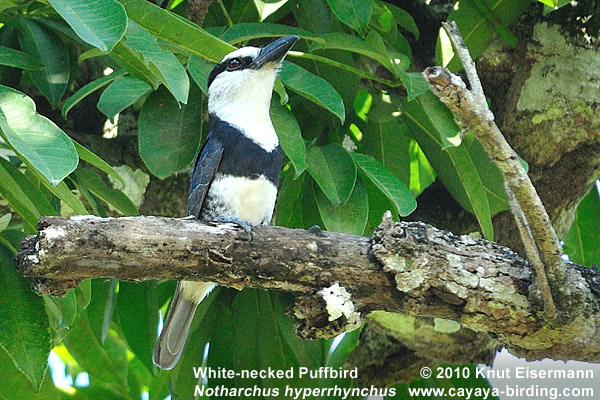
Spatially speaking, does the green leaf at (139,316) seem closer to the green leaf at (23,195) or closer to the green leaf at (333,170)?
the green leaf at (23,195)

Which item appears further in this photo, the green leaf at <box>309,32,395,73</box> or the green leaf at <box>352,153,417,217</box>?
the green leaf at <box>309,32,395,73</box>

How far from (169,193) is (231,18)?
87 cm

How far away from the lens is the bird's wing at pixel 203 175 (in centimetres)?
331

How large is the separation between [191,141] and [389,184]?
0.71 m

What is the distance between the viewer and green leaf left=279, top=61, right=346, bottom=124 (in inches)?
109

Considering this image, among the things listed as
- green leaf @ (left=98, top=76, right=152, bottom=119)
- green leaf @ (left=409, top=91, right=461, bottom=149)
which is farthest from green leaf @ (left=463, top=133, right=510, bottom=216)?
green leaf @ (left=98, top=76, right=152, bottom=119)

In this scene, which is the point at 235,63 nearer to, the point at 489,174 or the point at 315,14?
the point at 315,14

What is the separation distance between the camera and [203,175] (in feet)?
10.8

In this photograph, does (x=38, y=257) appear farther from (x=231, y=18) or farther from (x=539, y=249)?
(x=231, y=18)

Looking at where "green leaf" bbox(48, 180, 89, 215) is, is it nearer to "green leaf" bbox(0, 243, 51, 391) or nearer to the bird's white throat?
"green leaf" bbox(0, 243, 51, 391)

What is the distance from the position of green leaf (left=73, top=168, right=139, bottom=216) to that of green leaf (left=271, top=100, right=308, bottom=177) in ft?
2.13

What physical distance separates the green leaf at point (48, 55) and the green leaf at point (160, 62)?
70cm

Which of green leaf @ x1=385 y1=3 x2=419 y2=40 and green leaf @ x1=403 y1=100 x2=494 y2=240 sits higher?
green leaf @ x1=385 y1=3 x2=419 y2=40

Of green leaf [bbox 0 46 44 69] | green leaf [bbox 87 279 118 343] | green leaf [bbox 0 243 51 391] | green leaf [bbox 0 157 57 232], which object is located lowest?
green leaf [bbox 0 243 51 391]
